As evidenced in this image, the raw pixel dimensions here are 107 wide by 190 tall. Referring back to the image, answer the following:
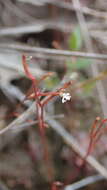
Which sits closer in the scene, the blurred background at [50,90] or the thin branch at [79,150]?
the thin branch at [79,150]

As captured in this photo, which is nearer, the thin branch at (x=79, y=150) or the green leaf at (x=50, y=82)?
the thin branch at (x=79, y=150)

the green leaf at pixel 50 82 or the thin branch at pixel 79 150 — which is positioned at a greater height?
the green leaf at pixel 50 82

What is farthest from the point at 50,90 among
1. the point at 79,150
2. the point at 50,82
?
the point at 79,150

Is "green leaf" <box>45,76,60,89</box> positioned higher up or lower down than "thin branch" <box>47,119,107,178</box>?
higher up


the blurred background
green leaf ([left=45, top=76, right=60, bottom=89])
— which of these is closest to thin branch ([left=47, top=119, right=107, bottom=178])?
the blurred background

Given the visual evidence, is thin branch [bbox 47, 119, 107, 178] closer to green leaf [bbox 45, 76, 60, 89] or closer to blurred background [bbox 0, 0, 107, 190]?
blurred background [bbox 0, 0, 107, 190]

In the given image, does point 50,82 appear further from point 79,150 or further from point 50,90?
point 79,150

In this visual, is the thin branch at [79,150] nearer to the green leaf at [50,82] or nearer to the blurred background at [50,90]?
the blurred background at [50,90]

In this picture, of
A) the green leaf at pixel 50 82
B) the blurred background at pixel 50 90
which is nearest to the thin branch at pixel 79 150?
the blurred background at pixel 50 90

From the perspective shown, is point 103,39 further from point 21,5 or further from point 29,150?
point 29,150
